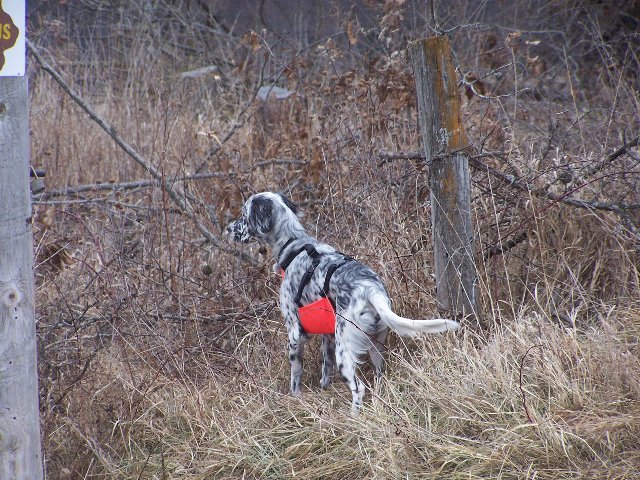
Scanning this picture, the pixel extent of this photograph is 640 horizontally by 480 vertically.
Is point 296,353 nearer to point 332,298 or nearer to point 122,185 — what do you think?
point 332,298

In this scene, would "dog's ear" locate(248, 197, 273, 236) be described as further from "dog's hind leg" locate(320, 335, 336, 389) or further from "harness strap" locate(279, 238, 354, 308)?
"dog's hind leg" locate(320, 335, 336, 389)

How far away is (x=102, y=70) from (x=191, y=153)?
3.10m

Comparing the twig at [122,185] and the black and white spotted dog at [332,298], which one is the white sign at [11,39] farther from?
the twig at [122,185]

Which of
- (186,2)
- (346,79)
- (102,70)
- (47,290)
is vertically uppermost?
(186,2)

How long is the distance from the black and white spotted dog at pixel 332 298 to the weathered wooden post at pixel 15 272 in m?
1.50

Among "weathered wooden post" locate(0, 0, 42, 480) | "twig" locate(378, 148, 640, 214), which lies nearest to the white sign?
"weathered wooden post" locate(0, 0, 42, 480)

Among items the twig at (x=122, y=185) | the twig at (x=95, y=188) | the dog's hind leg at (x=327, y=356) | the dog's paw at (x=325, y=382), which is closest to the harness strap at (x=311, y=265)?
the dog's hind leg at (x=327, y=356)

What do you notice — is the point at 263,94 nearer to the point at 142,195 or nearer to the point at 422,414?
the point at 142,195

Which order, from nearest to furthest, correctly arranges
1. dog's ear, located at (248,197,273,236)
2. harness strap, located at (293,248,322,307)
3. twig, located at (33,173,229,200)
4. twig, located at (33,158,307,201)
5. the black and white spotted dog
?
the black and white spotted dog
harness strap, located at (293,248,322,307)
dog's ear, located at (248,197,273,236)
twig, located at (33,158,307,201)
twig, located at (33,173,229,200)

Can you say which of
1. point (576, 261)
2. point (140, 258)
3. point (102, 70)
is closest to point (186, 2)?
point (102, 70)

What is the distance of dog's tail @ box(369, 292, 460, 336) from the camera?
3547mm

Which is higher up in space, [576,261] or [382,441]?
[576,261]

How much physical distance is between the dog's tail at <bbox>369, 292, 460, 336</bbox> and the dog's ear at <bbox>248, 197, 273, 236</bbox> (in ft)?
3.13

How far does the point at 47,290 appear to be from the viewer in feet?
17.3
